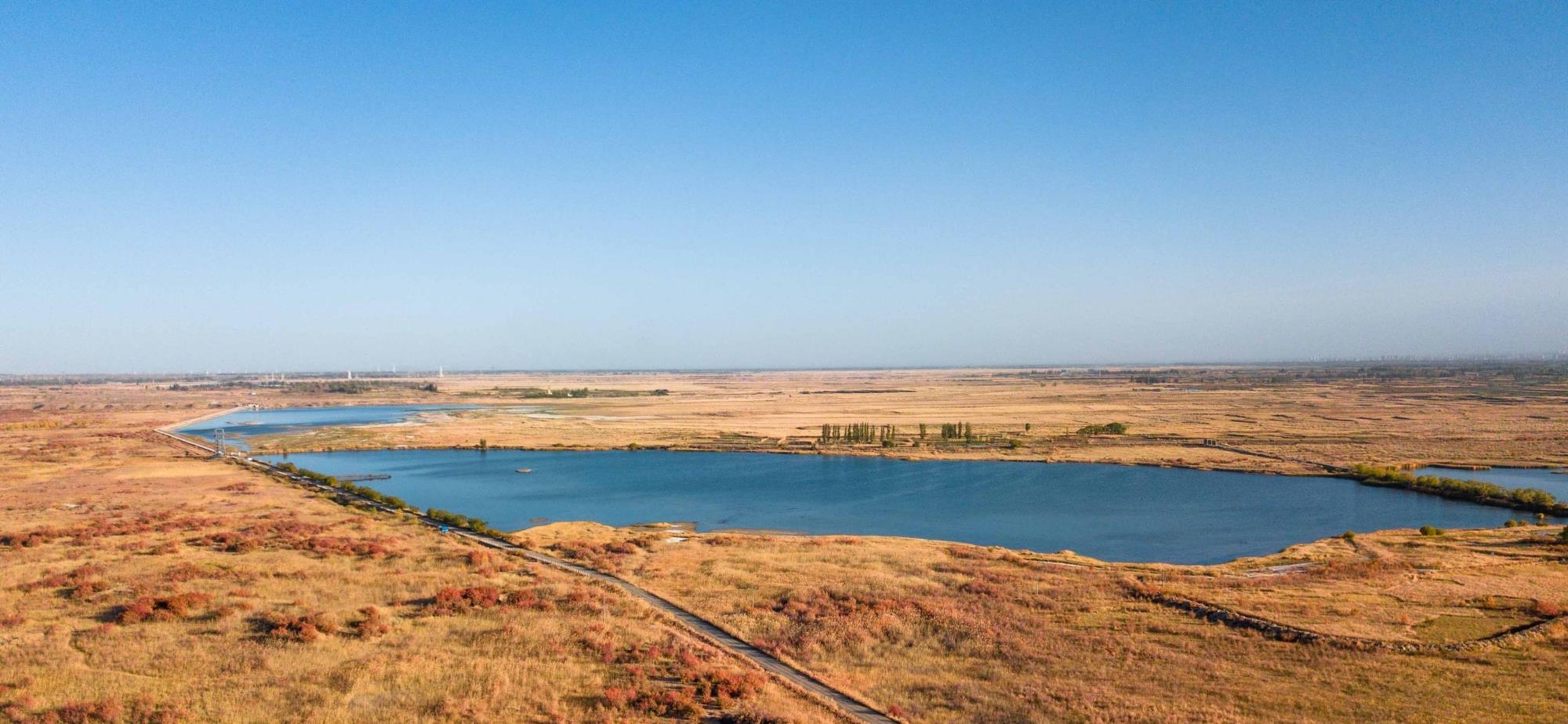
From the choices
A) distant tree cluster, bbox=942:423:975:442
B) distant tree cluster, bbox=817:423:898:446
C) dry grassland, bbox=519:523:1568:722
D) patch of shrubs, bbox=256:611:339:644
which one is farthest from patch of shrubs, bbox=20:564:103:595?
distant tree cluster, bbox=942:423:975:442

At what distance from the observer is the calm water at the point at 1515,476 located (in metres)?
66.7

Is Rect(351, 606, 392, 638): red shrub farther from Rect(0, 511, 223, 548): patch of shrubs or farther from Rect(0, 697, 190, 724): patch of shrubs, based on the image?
Rect(0, 511, 223, 548): patch of shrubs

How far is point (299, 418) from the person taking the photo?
156500 mm

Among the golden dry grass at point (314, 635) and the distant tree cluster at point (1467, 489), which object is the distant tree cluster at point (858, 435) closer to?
the distant tree cluster at point (1467, 489)

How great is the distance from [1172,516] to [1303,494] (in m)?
16.0

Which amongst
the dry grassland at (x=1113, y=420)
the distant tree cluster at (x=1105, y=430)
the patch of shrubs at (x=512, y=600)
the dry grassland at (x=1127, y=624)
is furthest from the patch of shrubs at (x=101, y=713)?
the distant tree cluster at (x=1105, y=430)

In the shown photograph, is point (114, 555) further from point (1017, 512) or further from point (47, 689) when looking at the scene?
point (1017, 512)

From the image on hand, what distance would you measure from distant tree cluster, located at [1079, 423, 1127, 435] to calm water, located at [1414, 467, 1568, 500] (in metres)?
34.2

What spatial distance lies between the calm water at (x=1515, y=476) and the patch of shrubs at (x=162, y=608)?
8604 cm

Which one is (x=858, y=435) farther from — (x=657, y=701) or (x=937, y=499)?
(x=657, y=701)

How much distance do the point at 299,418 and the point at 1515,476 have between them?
176 meters

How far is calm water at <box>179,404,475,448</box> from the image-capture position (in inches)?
4963

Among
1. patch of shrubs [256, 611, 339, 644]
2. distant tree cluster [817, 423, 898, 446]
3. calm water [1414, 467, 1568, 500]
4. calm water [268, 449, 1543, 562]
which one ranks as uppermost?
patch of shrubs [256, 611, 339, 644]

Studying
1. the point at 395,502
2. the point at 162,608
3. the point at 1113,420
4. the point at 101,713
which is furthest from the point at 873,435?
the point at 101,713
